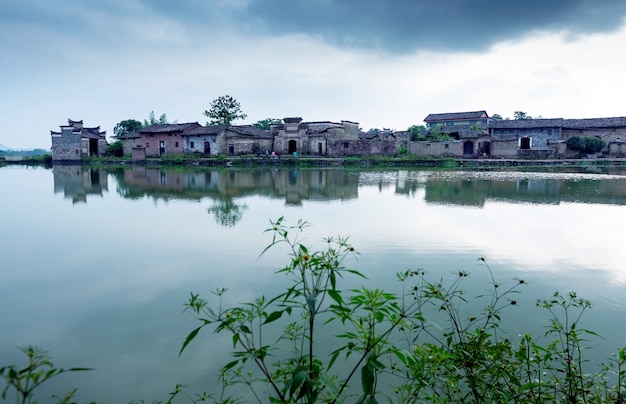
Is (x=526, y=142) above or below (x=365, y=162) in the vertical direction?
→ above

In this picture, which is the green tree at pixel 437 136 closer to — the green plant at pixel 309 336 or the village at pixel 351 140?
the village at pixel 351 140

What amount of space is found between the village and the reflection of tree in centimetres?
2491

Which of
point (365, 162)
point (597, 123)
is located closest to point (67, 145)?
point (365, 162)

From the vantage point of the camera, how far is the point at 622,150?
3475 centimetres

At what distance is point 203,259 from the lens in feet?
22.0

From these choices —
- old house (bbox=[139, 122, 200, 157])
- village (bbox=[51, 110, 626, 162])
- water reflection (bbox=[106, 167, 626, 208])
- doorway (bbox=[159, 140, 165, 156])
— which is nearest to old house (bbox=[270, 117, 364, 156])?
village (bbox=[51, 110, 626, 162])

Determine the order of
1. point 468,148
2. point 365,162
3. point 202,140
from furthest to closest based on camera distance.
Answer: point 202,140, point 468,148, point 365,162

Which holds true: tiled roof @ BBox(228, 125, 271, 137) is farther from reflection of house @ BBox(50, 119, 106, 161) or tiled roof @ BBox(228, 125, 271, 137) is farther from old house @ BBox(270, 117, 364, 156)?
reflection of house @ BBox(50, 119, 106, 161)

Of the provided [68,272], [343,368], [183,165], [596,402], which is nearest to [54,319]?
[68,272]

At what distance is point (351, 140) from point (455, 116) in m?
18.4

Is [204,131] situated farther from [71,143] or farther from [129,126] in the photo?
[129,126]

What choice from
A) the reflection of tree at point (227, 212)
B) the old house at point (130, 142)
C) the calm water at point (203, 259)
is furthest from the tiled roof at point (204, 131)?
the reflection of tree at point (227, 212)

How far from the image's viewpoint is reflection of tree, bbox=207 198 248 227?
9891 millimetres

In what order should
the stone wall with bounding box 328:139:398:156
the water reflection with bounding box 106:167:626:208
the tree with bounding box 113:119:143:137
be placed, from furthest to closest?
the tree with bounding box 113:119:143:137 → the stone wall with bounding box 328:139:398:156 → the water reflection with bounding box 106:167:626:208
